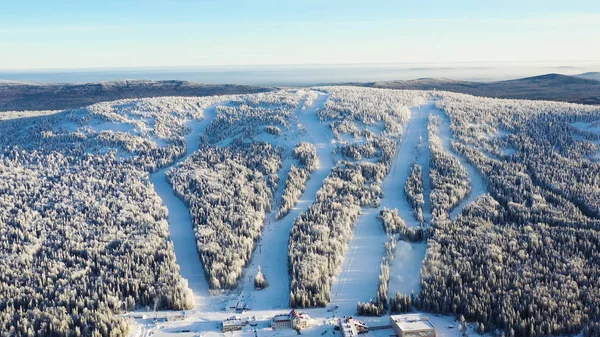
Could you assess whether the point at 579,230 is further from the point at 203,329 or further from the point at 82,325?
the point at 82,325

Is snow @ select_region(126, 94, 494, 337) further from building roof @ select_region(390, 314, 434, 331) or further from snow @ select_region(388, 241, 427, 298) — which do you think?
building roof @ select_region(390, 314, 434, 331)

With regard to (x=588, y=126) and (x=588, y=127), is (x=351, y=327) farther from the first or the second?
(x=588, y=126)

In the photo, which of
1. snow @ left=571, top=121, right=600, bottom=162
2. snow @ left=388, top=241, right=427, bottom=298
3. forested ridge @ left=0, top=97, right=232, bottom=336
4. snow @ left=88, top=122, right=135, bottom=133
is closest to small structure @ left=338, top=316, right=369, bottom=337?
snow @ left=388, top=241, right=427, bottom=298

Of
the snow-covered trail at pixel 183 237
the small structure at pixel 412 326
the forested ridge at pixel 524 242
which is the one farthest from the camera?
the snow-covered trail at pixel 183 237

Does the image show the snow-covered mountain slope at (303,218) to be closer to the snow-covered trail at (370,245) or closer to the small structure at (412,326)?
the snow-covered trail at (370,245)

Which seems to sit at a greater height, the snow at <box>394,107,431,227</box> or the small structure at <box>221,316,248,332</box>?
the snow at <box>394,107,431,227</box>

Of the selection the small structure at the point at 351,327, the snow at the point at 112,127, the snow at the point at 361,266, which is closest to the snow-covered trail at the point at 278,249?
the snow at the point at 361,266

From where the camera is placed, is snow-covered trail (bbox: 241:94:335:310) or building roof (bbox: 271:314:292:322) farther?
snow-covered trail (bbox: 241:94:335:310)

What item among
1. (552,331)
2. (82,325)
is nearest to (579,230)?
(552,331)
